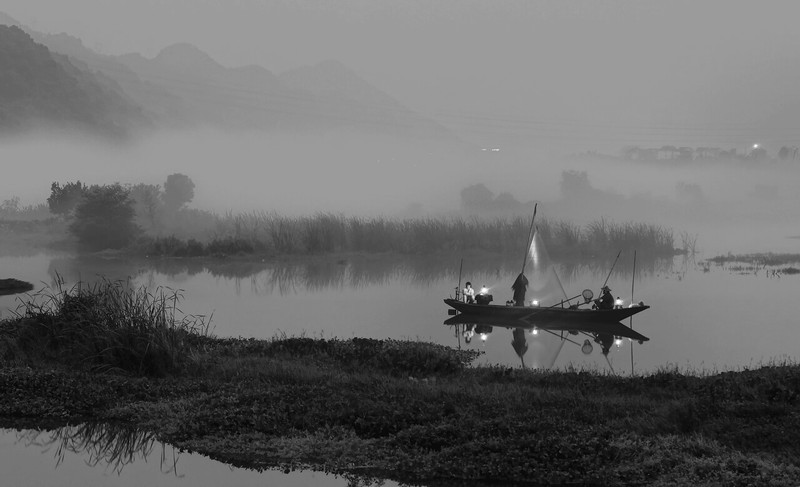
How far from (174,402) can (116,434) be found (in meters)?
1.26

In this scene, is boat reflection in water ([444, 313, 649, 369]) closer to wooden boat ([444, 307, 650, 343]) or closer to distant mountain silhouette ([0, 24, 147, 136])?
wooden boat ([444, 307, 650, 343])

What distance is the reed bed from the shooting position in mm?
56094

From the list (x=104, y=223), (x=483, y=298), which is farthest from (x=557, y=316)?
(x=104, y=223)

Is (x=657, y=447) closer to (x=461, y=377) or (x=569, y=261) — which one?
(x=461, y=377)

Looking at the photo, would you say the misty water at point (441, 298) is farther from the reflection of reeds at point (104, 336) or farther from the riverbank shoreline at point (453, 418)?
the riverbank shoreline at point (453, 418)

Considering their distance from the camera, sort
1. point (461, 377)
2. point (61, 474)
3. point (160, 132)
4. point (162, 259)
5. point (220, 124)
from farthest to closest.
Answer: point (220, 124) < point (160, 132) < point (162, 259) < point (461, 377) < point (61, 474)

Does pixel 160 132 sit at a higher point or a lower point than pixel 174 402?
higher

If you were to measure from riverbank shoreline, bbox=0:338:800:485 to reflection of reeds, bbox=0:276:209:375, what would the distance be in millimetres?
765

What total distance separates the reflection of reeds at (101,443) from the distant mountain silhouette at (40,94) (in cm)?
12645

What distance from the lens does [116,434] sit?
14.4m

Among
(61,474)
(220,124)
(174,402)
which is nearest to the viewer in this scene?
(61,474)

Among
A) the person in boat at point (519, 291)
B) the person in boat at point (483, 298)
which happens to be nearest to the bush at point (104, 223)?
the person in boat at point (483, 298)

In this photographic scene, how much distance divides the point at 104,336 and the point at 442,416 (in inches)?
333

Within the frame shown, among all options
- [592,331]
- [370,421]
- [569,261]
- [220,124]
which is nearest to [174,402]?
[370,421]
